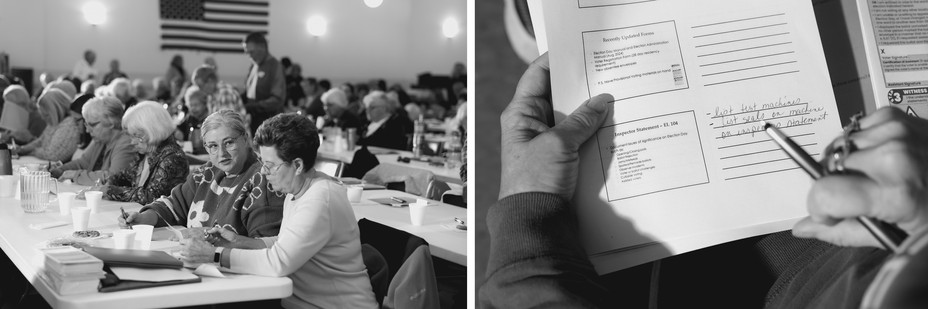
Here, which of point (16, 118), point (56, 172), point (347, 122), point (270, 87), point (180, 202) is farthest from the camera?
point (270, 87)

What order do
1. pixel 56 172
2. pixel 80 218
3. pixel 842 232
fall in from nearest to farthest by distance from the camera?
pixel 842 232 < pixel 80 218 < pixel 56 172

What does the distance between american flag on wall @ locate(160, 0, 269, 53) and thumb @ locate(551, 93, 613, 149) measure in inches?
670

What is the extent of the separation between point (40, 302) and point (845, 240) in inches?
155

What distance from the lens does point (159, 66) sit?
17.2m

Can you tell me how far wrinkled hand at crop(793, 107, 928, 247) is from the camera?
2.55 ft

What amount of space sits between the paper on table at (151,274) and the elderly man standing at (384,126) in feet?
17.4

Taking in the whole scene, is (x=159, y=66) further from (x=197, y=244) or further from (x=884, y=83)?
(x=884, y=83)

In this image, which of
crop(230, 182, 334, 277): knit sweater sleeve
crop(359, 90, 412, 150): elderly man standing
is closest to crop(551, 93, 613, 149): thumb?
crop(230, 182, 334, 277): knit sweater sleeve

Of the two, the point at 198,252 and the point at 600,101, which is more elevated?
the point at 600,101

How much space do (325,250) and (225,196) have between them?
0.97m

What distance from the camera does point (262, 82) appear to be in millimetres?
9266

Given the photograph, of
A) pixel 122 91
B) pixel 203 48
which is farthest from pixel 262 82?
pixel 203 48

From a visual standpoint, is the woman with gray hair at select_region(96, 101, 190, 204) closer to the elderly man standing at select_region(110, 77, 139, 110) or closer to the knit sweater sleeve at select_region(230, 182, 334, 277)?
the knit sweater sleeve at select_region(230, 182, 334, 277)

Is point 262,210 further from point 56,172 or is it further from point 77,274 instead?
point 56,172
